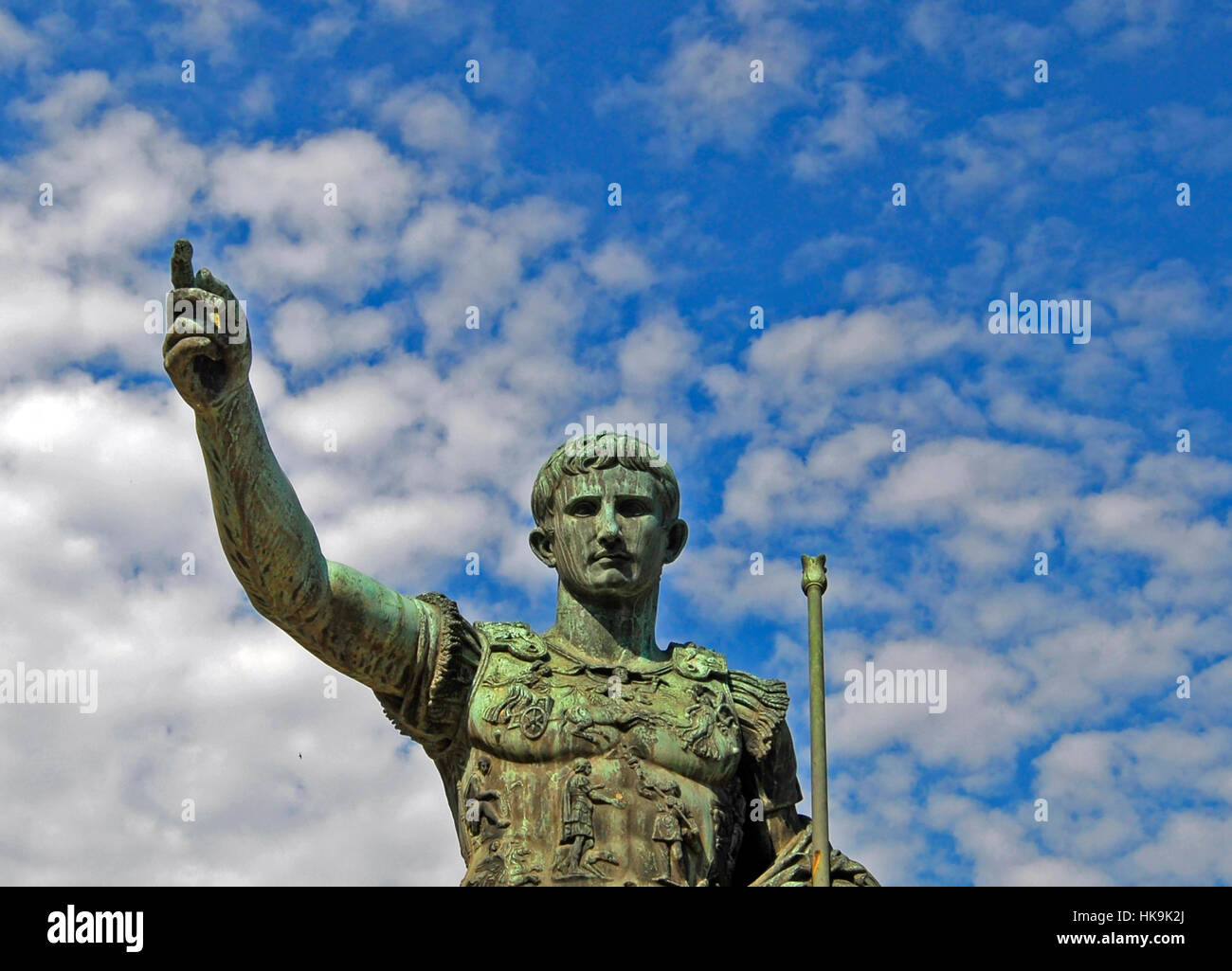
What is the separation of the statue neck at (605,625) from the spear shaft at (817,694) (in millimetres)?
3241

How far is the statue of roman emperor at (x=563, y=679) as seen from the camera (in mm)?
19406

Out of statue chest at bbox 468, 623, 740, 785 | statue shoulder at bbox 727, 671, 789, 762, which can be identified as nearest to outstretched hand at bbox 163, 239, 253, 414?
statue chest at bbox 468, 623, 740, 785

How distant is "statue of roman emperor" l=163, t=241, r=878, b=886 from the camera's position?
19406 mm

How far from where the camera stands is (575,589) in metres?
21.6

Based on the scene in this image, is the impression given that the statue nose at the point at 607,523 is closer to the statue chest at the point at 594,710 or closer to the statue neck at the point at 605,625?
the statue neck at the point at 605,625

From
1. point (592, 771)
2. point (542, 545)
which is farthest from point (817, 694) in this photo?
point (542, 545)

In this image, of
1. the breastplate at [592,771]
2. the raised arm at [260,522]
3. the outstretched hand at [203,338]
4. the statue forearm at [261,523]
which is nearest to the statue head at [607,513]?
the breastplate at [592,771]

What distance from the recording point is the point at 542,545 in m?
22.0

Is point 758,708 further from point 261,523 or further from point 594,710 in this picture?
point 261,523

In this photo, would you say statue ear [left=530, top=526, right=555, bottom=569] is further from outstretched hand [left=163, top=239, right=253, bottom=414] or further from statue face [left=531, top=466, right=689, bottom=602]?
outstretched hand [left=163, top=239, right=253, bottom=414]
